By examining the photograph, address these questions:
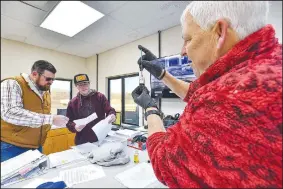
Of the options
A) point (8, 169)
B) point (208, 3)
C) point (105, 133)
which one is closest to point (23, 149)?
point (8, 169)

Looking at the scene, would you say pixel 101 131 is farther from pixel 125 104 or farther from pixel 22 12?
pixel 22 12

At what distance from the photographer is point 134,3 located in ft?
3.42

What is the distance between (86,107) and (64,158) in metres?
0.51

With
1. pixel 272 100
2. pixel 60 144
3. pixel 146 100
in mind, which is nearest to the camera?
pixel 272 100

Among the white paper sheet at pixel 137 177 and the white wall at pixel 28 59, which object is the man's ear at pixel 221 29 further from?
the white wall at pixel 28 59

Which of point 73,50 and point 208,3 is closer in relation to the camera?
point 208,3

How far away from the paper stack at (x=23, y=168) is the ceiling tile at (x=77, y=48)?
69 centimetres

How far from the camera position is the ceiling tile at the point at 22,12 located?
2.33 feet

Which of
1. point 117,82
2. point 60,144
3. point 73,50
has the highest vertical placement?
point 73,50

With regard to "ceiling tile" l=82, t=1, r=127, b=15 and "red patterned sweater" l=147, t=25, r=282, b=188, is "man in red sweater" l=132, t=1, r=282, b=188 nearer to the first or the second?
"red patterned sweater" l=147, t=25, r=282, b=188

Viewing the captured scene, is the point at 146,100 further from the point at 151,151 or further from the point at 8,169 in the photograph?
the point at 8,169

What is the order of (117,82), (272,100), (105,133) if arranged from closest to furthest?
(272,100) < (105,133) < (117,82)

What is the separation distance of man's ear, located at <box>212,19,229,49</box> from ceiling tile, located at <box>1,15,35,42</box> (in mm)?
903

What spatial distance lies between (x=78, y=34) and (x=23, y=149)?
32.7 inches
